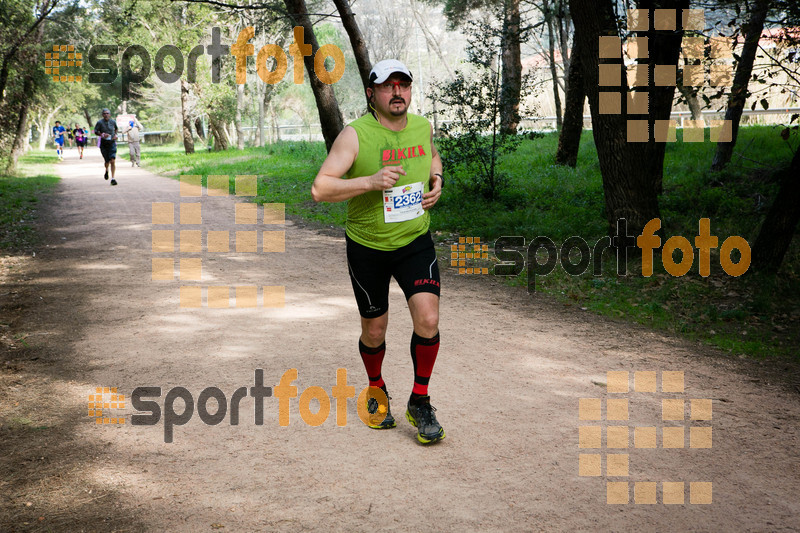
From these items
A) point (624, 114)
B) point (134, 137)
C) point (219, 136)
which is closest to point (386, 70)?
point (624, 114)

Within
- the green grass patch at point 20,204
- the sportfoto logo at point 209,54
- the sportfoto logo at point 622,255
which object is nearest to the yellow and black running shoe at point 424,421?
the sportfoto logo at point 622,255

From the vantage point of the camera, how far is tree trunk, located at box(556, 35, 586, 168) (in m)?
Answer: 15.5

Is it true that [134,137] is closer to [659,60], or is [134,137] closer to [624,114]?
[624,114]

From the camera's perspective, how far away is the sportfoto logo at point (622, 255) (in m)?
8.66

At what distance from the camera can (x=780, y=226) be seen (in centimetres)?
805

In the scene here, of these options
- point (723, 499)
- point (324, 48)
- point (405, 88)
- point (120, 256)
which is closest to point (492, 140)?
point (324, 48)

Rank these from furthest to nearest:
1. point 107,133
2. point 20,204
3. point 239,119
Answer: point 239,119 → point 107,133 → point 20,204

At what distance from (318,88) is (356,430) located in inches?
502

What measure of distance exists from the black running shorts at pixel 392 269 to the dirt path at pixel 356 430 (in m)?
0.99

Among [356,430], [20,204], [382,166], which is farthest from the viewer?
[20,204]

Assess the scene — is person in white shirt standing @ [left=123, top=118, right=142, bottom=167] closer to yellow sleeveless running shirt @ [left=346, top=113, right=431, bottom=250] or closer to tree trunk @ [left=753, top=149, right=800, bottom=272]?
tree trunk @ [left=753, top=149, right=800, bottom=272]

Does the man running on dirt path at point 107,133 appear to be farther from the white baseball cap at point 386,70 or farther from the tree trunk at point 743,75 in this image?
the white baseball cap at point 386,70

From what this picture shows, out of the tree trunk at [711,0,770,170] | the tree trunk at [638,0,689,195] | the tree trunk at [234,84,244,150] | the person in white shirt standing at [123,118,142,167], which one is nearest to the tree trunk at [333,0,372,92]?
the tree trunk at [638,0,689,195]

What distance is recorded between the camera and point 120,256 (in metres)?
10.5
